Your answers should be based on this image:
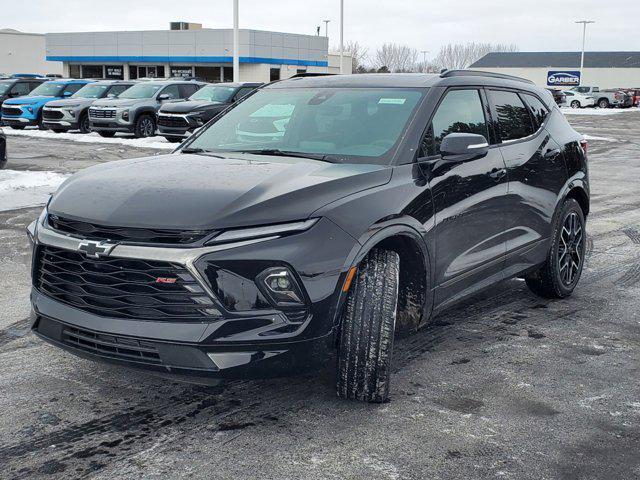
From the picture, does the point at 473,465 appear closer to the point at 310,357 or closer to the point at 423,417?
the point at 423,417

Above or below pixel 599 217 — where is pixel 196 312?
above

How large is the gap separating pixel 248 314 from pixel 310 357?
0.39 metres

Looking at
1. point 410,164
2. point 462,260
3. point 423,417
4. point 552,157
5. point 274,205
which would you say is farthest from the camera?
point 552,157

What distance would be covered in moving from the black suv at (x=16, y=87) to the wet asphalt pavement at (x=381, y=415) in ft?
82.9

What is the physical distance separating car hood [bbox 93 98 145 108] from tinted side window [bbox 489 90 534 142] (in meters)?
18.8

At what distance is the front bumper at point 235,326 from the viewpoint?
12.1 ft

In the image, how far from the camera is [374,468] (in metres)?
3.57

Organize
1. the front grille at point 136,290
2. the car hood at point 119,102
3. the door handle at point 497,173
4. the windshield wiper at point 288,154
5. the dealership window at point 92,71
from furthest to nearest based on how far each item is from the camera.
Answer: the dealership window at point 92,71 < the car hood at point 119,102 < the door handle at point 497,173 < the windshield wiper at point 288,154 < the front grille at point 136,290

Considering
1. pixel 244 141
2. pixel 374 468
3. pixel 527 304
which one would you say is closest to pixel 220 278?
pixel 374 468

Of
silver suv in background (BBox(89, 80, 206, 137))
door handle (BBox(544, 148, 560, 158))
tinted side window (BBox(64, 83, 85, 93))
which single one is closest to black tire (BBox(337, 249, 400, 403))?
door handle (BBox(544, 148, 560, 158))

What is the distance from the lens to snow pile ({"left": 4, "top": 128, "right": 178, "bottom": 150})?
21672 mm

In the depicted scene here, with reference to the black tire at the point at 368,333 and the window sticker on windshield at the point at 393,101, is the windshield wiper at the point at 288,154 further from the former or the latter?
the black tire at the point at 368,333

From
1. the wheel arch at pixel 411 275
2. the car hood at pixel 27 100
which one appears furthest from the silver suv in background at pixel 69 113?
the wheel arch at pixel 411 275

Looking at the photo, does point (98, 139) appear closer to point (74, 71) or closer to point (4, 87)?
point (4, 87)
